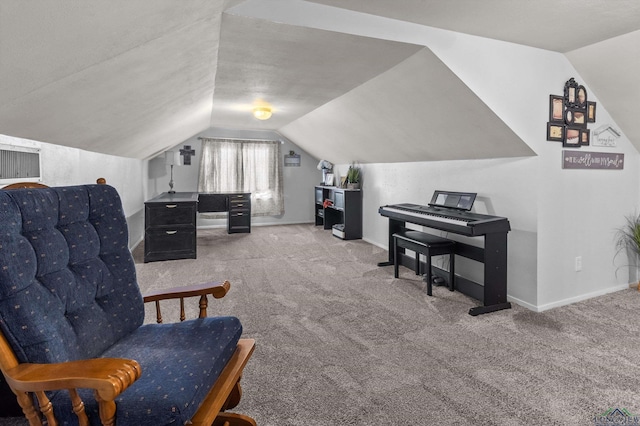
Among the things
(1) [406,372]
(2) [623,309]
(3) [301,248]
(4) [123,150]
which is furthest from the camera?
(3) [301,248]

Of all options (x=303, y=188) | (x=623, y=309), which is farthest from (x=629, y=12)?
(x=303, y=188)

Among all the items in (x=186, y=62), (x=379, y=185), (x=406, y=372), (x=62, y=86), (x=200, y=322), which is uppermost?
(x=186, y=62)

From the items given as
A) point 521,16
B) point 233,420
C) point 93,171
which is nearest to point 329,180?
point 93,171

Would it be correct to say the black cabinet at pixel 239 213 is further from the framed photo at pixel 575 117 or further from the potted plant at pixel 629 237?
the potted plant at pixel 629 237

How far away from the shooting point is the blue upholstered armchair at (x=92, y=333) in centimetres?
103

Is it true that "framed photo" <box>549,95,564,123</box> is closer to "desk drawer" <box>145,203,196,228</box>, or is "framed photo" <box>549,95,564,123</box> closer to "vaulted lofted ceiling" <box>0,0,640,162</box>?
"vaulted lofted ceiling" <box>0,0,640,162</box>

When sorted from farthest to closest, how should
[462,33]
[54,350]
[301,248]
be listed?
1. [301,248]
2. [462,33]
3. [54,350]

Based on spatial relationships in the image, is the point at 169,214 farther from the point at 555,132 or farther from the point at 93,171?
the point at 555,132

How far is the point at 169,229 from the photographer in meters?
4.82

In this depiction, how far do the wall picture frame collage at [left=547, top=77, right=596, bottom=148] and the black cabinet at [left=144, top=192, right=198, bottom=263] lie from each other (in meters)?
4.15

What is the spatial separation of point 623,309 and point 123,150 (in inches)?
208

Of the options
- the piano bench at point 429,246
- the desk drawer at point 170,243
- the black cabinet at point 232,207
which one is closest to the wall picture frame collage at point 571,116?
the piano bench at point 429,246

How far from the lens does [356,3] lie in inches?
87.5

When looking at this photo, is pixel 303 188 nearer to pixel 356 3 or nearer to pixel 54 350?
pixel 356 3
